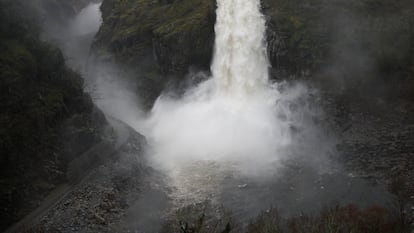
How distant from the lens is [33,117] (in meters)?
34.8

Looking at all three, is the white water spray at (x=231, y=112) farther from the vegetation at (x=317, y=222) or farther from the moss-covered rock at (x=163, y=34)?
the vegetation at (x=317, y=222)

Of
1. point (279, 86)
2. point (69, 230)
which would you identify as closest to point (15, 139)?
point (69, 230)

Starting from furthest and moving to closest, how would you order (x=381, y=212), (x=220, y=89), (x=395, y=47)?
(x=220, y=89), (x=395, y=47), (x=381, y=212)

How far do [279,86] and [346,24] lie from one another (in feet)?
36.1

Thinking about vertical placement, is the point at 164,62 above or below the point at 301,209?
above

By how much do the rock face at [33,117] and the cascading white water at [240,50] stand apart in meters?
19.4

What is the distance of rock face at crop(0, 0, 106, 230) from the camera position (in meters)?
31.6

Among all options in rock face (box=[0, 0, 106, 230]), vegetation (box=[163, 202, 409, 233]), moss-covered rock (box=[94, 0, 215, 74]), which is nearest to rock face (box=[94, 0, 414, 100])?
moss-covered rock (box=[94, 0, 215, 74])

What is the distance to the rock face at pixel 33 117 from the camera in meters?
31.6

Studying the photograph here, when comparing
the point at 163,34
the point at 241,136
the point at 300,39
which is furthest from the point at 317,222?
the point at 163,34

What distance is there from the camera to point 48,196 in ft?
110

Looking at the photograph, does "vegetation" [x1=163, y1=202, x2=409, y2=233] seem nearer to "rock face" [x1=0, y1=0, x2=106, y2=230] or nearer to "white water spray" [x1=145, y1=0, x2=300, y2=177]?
"white water spray" [x1=145, y1=0, x2=300, y2=177]

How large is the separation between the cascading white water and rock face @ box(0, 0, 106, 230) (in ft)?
63.8

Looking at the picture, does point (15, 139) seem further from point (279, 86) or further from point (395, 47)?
point (395, 47)
